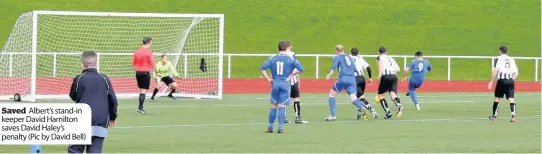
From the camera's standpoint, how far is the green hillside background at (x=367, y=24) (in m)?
59.4

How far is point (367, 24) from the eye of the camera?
2564 inches

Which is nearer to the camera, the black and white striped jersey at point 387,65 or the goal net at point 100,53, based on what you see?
the black and white striped jersey at point 387,65

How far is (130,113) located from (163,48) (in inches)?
638


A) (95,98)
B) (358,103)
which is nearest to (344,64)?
(358,103)

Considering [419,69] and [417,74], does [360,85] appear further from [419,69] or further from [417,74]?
[419,69]

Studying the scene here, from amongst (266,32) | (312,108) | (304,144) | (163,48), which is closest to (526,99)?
(312,108)

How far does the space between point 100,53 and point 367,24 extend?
101 ft

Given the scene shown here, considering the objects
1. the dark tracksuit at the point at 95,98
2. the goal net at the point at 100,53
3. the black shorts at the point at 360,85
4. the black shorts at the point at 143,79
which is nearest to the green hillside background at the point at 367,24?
the goal net at the point at 100,53

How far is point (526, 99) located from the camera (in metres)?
35.0

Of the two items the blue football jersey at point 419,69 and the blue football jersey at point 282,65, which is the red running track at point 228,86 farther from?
the blue football jersey at point 282,65

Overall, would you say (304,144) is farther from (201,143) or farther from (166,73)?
(166,73)
